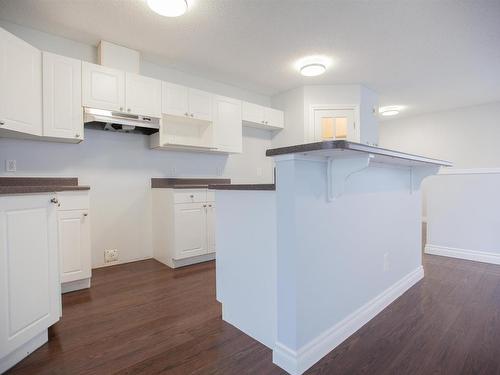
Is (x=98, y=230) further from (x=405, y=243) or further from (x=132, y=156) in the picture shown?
(x=405, y=243)

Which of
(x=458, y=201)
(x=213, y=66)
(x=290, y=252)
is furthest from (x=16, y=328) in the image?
(x=458, y=201)

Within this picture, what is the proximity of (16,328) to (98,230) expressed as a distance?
173cm

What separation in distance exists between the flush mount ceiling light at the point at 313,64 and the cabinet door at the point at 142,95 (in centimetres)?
177

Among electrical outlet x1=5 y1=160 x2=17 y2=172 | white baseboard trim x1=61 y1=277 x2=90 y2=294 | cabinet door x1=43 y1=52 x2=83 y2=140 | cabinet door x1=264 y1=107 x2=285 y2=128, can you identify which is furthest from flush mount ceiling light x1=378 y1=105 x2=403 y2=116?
electrical outlet x1=5 y1=160 x2=17 y2=172

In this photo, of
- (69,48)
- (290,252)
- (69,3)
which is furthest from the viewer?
(69,48)

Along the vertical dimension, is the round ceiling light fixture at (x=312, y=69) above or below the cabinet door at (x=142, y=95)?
above

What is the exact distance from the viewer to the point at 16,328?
132 cm

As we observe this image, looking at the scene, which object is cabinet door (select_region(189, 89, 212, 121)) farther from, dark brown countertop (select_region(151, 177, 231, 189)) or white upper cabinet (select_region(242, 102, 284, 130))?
dark brown countertop (select_region(151, 177, 231, 189))

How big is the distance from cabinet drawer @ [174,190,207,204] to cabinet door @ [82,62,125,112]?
3.41 feet

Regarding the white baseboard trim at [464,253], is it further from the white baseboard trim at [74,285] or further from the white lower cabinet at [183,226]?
the white baseboard trim at [74,285]

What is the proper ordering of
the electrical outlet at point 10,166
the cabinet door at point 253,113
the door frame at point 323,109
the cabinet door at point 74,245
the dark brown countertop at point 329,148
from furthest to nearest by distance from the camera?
the door frame at point 323,109
the cabinet door at point 253,113
the electrical outlet at point 10,166
the cabinet door at point 74,245
the dark brown countertop at point 329,148

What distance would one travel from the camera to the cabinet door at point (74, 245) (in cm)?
226

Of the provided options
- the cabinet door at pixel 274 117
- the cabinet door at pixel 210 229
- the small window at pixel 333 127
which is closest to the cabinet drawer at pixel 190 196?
the cabinet door at pixel 210 229

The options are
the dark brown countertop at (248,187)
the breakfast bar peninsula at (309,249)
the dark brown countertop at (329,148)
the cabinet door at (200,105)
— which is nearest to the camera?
the dark brown countertop at (329,148)
